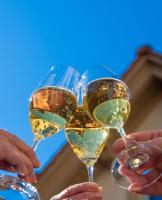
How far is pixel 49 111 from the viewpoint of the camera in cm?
222

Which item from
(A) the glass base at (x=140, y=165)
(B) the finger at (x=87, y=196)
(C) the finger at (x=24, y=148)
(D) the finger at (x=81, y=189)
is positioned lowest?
(B) the finger at (x=87, y=196)

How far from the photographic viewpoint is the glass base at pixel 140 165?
2016mm

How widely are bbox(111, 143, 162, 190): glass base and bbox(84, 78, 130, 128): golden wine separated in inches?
8.5

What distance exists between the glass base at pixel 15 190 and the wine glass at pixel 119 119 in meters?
0.59

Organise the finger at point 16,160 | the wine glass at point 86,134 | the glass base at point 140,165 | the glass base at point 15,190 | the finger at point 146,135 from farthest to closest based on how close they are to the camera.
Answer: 1. the wine glass at point 86,134
2. the finger at point 146,135
3. the glass base at point 140,165
4. the finger at point 16,160
5. the glass base at point 15,190

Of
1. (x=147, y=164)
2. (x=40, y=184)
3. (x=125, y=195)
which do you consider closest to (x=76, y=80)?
(x=147, y=164)

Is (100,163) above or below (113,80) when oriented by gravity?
below

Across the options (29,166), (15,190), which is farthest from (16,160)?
(15,190)

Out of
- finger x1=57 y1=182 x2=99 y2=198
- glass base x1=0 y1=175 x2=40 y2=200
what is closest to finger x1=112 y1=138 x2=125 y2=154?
finger x1=57 y1=182 x2=99 y2=198

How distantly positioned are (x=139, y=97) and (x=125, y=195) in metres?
1.60

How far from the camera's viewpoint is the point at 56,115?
2221mm

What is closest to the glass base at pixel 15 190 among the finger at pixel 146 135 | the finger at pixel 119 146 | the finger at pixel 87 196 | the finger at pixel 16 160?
the finger at pixel 16 160

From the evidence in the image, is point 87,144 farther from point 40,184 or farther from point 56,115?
point 40,184

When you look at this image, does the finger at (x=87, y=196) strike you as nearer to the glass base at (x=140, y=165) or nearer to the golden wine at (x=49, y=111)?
the glass base at (x=140, y=165)
